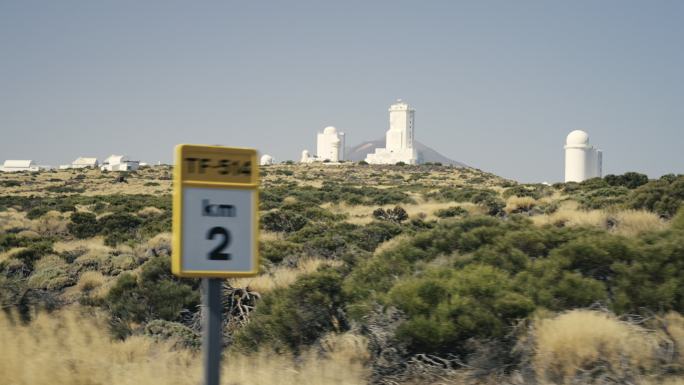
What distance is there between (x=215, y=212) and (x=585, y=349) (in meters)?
3.75

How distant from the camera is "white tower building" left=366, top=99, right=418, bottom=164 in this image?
124 metres

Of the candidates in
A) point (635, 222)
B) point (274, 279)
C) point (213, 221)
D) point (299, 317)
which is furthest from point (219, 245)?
point (635, 222)

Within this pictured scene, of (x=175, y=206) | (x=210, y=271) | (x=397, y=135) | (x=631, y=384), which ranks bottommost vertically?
(x=631, y=384)

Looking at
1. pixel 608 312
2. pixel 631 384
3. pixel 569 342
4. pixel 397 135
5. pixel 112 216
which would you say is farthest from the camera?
pixel 397 135

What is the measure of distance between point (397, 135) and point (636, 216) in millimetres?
115297

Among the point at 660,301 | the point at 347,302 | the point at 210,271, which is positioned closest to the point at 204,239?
the point at 210,271

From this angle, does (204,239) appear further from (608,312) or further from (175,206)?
(608,312)

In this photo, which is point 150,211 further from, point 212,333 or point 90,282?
point 212,333

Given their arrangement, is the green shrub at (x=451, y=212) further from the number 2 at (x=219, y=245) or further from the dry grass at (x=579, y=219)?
the number 2 at (x=219, y=245)

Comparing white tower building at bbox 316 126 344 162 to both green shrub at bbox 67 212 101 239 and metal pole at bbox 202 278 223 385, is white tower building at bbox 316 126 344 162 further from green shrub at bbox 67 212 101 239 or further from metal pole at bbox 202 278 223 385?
metal pole at bbox 202 278 223 385

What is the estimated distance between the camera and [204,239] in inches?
138

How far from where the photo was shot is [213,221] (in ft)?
11.6

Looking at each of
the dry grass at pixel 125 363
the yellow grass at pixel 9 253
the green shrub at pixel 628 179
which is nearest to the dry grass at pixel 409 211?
the green shrub at pixel 628 179

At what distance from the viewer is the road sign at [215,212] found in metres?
3.47
